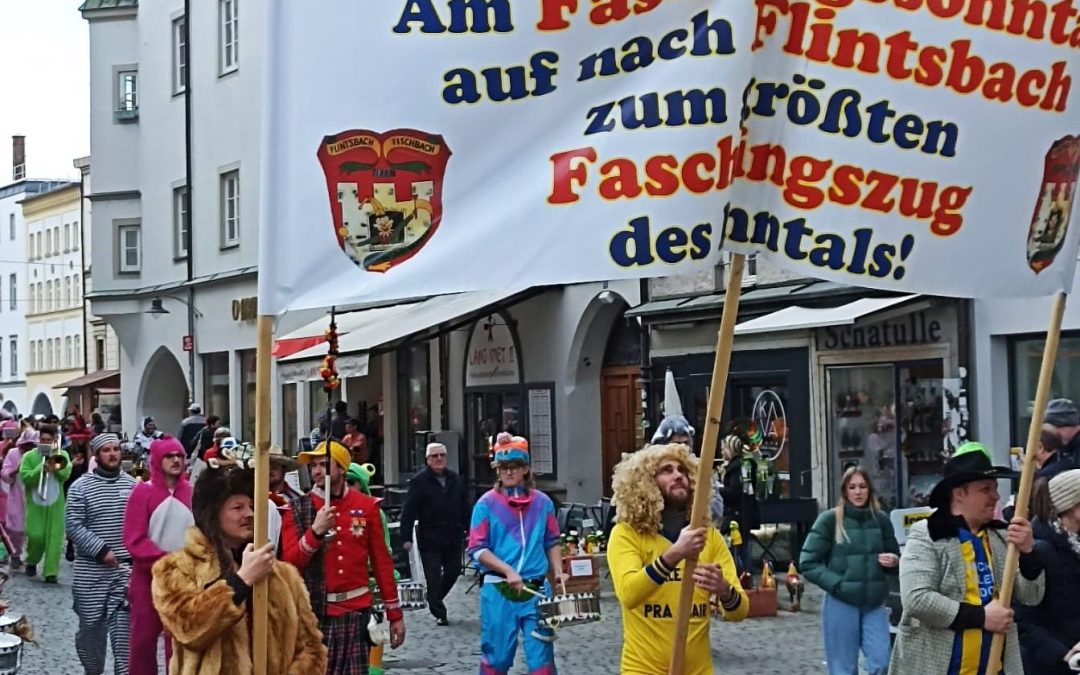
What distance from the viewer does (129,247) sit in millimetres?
43906

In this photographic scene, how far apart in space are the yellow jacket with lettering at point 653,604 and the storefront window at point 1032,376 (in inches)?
478

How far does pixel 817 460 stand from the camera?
22.3 meters

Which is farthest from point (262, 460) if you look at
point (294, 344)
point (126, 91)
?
point (126, 91)

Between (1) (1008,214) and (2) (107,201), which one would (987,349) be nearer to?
(1) (1008,214)

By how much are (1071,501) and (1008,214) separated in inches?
95.8

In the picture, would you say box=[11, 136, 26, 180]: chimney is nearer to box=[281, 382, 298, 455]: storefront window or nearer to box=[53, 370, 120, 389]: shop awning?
box=[53, 370, 120, 389]: shop awning

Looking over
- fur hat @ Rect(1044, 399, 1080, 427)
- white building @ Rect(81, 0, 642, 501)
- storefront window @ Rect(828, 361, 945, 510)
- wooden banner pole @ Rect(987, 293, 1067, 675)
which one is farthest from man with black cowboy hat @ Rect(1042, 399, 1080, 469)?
white building @ Rect(81, 0, 642, 501)

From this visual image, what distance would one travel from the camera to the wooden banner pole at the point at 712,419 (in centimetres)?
512

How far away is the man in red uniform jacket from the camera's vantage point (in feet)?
32.5

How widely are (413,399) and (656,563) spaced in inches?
1047

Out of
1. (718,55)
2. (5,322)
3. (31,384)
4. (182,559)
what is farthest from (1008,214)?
(5,322)

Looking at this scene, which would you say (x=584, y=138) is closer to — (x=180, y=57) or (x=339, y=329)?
(x=339, y=329)

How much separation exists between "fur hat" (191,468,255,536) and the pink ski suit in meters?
3.73

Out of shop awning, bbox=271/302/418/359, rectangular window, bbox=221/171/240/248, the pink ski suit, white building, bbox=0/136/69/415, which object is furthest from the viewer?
white building, bbox=0/136/69/415
